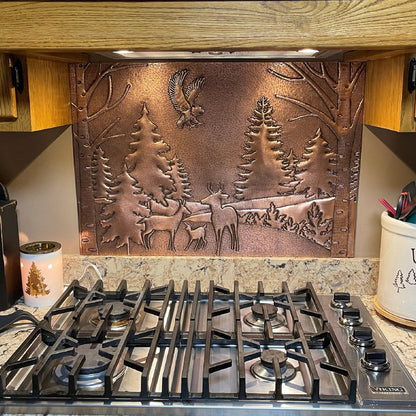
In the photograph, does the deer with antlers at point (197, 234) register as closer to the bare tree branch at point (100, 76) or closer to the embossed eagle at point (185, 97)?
the embossed eagle at point (185, 97)

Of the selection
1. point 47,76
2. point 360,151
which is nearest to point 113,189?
point 47,76

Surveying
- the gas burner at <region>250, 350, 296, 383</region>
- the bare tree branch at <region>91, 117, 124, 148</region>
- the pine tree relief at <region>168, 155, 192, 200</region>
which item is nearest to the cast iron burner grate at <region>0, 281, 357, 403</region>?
the gas burner at <region>250, 350, 296, 383</region>

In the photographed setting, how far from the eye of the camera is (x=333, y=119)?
61.4 inches

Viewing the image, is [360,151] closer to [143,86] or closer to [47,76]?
[143,86]

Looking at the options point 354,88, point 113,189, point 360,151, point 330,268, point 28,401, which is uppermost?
point 354,88

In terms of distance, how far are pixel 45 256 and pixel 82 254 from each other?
6.6 inches

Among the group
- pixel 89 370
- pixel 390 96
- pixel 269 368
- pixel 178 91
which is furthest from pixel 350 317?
pixel 178 91

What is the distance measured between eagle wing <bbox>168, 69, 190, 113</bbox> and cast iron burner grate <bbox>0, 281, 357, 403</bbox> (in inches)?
19.8

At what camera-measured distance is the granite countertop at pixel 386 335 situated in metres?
1.28

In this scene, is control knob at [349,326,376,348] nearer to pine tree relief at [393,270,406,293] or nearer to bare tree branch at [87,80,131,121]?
pine tree relief at [393,270,406,293]

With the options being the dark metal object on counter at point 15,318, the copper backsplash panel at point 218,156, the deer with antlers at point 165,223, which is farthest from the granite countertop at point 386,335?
the deer with antlers at point 165,223

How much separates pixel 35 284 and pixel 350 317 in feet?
2.80

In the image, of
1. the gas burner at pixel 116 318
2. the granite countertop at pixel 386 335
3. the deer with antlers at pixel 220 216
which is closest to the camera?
the granite countertop at pixel 386 335

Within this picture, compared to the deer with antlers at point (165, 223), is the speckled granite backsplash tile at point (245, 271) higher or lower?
lower
